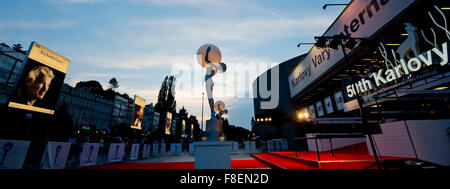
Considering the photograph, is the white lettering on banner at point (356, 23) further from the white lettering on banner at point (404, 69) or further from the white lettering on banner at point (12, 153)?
the white lettering on banner at point (12, 153)

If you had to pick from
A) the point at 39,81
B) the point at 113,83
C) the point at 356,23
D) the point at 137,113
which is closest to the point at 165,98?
the point at 137,113

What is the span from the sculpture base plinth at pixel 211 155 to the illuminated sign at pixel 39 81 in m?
8.95

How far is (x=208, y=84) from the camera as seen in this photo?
270cm

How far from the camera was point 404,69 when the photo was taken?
17.0 feet

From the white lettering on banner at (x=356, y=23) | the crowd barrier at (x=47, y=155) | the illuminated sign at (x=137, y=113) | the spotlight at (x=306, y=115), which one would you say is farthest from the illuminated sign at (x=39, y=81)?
the spotlight at (x=306, y=115)

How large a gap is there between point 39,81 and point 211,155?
9.82 metres

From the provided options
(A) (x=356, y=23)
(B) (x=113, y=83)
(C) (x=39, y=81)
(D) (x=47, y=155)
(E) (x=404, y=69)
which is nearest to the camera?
(E) (x=404, y=69)

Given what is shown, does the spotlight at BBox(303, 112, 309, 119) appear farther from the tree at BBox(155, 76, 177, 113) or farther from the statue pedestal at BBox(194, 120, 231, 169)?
the tree at BBox(155, 76, 177, 113)

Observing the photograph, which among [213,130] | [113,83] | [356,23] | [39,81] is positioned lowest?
[213,130]

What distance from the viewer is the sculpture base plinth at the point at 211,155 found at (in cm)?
218

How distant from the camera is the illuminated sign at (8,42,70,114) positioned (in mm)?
6468

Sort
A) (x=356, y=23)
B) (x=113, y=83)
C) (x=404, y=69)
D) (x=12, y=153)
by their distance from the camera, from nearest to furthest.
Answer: (x=12, y=153) → (x=404, y=69) → (x=356, y=23) → (x=113, y=83)

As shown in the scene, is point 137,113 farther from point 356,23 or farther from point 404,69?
point 404,69

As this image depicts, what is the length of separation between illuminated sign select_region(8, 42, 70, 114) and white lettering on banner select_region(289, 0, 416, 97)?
1393cm
